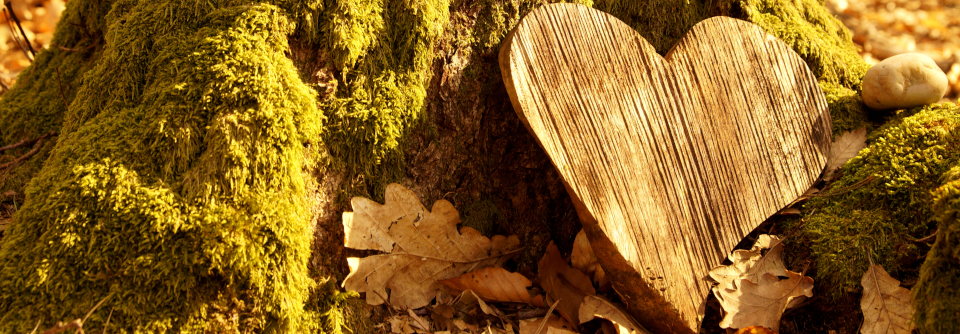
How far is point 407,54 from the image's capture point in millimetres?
2135

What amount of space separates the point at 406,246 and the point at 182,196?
79 cm

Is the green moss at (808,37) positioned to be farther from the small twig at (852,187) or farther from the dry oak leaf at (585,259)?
the dry oak leaf at (585,259)

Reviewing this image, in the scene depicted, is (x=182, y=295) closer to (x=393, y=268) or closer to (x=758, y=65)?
(x=393, y=268)

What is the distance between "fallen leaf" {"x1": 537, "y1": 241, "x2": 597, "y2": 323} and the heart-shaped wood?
185 millimetres

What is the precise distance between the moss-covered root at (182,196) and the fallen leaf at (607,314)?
100 centimetres

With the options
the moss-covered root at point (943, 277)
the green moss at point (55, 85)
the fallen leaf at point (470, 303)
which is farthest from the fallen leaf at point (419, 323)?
the green moss at point (55, 85)

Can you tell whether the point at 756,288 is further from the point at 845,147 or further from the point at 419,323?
the point at 419,323

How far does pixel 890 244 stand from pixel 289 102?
90.2 inches

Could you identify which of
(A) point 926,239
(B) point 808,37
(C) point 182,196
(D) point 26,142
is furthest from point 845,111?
(D) point 26,142

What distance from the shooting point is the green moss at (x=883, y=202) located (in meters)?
2.08

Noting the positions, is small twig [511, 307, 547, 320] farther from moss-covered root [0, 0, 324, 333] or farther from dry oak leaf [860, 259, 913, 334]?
dry oak leaf [860, 259, 913, 334]

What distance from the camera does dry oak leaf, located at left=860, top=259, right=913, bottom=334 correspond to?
1928mm

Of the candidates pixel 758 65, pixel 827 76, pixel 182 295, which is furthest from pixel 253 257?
pixel 827 76

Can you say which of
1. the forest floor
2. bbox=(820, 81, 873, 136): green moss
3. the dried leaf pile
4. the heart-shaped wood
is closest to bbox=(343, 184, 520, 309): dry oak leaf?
the dried leaf pile
